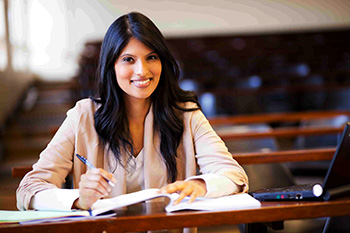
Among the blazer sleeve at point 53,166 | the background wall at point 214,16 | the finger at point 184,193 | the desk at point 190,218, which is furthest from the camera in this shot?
the background wall at point 214,16

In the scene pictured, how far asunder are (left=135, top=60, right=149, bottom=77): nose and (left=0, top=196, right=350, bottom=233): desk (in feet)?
1.77

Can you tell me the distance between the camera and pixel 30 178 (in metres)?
1.42

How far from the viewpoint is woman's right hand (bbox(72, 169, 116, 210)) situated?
1151 mm

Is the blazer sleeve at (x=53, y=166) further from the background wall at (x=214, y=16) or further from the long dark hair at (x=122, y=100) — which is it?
the background wall at (x=214, y=16)

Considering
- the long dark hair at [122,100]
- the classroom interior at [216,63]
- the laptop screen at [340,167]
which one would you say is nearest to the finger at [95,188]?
the long dark hair at [122,100]

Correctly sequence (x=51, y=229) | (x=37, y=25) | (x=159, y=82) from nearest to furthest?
(x=51, y=229)
(x=159, y=82)
(x=37, y=25)

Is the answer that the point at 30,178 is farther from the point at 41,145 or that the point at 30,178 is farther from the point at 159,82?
the point at 41,145

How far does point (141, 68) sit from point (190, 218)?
2.05 feet

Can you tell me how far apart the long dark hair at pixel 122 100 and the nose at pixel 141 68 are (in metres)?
0.06

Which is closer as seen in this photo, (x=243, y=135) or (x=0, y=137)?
(x=243, y=135)

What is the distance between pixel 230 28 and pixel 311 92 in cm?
334

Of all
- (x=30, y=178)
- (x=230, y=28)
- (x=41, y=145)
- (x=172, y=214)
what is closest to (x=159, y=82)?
(x=30, y=178)

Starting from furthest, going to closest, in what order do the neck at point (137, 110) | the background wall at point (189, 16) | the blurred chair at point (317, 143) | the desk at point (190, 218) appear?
the background wall at point (189, 16), the blurred chair at point (317, 143), the neck at point (137, 110), the desk at point (190, 218)

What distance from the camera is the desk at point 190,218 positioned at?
104 centimetres
